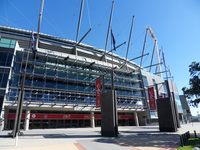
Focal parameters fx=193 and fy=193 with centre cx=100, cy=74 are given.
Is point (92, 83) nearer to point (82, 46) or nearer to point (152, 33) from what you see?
point (82, 46)

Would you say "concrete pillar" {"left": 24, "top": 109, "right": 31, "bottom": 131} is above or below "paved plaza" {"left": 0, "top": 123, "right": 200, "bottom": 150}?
above

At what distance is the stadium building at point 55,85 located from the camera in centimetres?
3653

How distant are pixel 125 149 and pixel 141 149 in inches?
43.2

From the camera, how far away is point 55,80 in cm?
4375

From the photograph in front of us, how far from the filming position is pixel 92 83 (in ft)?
162

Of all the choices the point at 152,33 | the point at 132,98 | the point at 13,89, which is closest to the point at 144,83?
the point at 132,98

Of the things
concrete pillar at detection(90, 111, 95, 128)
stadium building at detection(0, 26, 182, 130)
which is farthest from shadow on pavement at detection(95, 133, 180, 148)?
concrete pillar at detection(90, 111, 95, 128)

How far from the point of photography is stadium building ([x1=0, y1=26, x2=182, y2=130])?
36.5 m

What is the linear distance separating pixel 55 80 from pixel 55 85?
1273 millimetres

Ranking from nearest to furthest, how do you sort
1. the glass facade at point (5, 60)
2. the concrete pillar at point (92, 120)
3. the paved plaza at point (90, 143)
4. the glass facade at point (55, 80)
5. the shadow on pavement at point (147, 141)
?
the paved plaza at point (90, 143) < the shadow on pavement at point (147, 141) < the glass facade at point (5, 60) < the glass facade at point (55, 80) < the concrete pillar at point (92, 120)

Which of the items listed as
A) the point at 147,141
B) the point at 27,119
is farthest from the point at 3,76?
the point at 147,141

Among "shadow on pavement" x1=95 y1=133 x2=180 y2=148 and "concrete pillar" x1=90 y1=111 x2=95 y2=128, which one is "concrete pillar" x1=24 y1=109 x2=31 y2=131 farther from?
"shadow on pavement" x1=95 y1=133 x2=180 y2=148

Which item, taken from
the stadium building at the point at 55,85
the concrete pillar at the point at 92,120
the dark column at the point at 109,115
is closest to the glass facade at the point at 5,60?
the stadium building at the point at 55,85

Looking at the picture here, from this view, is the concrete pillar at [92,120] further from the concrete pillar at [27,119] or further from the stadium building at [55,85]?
the concrete pillar at [27,119]
